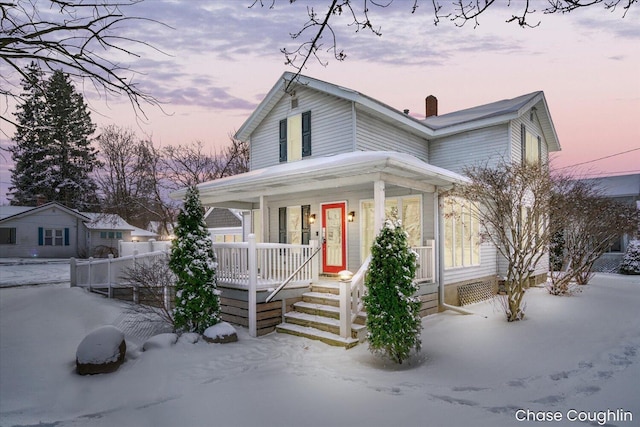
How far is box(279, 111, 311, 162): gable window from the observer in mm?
12305

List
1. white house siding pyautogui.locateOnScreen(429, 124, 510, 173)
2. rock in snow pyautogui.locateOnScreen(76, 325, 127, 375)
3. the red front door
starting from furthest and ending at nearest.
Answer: white house siding pyautogui.locateOnScreen(429, 124, 510, 173), the red front door, rock in snow pyautogui.locateOnScreen(76, 325, 127, 375)

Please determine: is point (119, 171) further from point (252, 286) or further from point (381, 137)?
point (252, 286)

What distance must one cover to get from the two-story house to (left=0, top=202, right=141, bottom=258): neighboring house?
792 inches

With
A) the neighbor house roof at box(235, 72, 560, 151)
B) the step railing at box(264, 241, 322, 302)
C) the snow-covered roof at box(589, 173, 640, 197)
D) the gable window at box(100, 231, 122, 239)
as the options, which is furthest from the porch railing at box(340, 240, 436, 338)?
the gable window at box(100, 231, 122, 239)

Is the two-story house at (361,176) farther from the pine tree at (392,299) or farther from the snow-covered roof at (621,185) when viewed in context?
the snow-covered roof at (621,185)

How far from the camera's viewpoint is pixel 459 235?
1090 centimetres

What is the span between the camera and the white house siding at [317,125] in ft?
37.0

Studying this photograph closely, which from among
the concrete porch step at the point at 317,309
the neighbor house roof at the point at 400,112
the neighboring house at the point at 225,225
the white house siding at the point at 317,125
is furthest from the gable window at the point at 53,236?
the concrete porch step at the point at 317,309

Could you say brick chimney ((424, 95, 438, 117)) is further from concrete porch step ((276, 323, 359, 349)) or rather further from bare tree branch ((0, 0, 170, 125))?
bare tree branch ((0, 0, 170, 125))

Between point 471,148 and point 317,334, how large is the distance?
900 cm

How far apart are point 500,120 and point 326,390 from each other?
10.7 meters

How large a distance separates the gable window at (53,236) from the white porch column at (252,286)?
2754 cm

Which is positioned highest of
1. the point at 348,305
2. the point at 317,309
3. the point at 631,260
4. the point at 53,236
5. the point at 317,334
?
the point at 53,236

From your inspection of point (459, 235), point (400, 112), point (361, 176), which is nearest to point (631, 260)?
point (459, 235)
